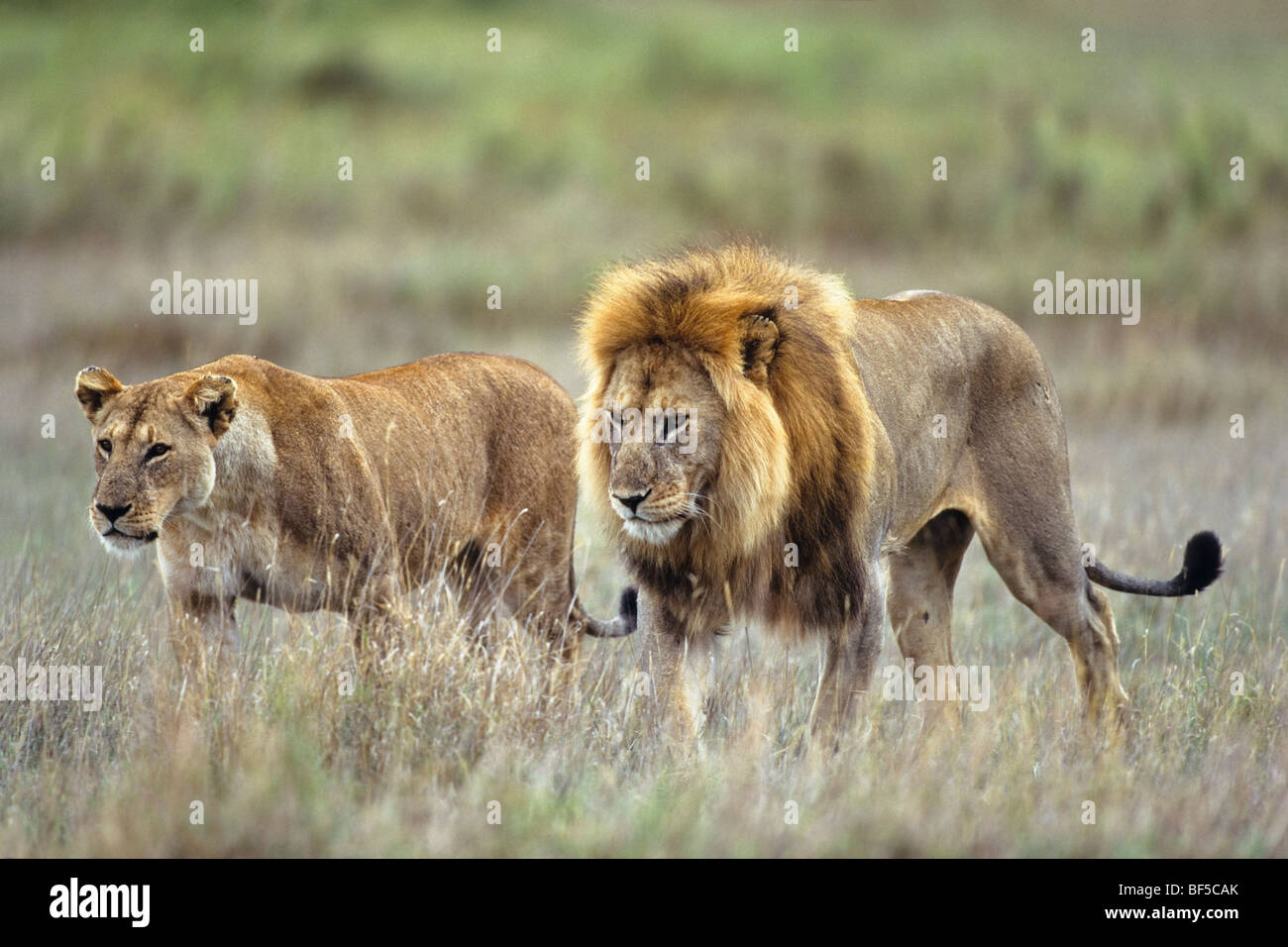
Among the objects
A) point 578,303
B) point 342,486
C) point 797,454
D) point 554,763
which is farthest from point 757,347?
point 578,303

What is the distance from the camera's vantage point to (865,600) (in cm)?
631

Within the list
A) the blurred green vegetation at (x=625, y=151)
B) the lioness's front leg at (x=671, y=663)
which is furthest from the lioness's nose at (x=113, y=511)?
the blurred green vegetation at (x=625, y=151)

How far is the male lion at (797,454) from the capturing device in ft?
19.3

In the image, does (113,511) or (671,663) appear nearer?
(113,511)

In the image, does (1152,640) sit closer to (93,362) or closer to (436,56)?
(93,362)

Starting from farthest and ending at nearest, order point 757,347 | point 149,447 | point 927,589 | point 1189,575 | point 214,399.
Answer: point 927,589, point 1189,575, point 214,399, point 149,447, point 757,347

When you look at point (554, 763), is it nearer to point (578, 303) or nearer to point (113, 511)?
point (113, 511)

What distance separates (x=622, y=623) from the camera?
750 centimetres

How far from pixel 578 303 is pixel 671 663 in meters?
10.7

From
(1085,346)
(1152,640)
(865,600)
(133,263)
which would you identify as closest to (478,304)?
(133,263)

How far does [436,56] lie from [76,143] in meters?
11.7

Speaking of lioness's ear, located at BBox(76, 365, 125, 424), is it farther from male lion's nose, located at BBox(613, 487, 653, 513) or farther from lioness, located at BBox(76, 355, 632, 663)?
male lion's nose, located at BBox(613, 487, 653, 513)

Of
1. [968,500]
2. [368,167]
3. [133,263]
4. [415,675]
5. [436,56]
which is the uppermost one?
[436,56]

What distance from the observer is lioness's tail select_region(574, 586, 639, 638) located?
7488mm
